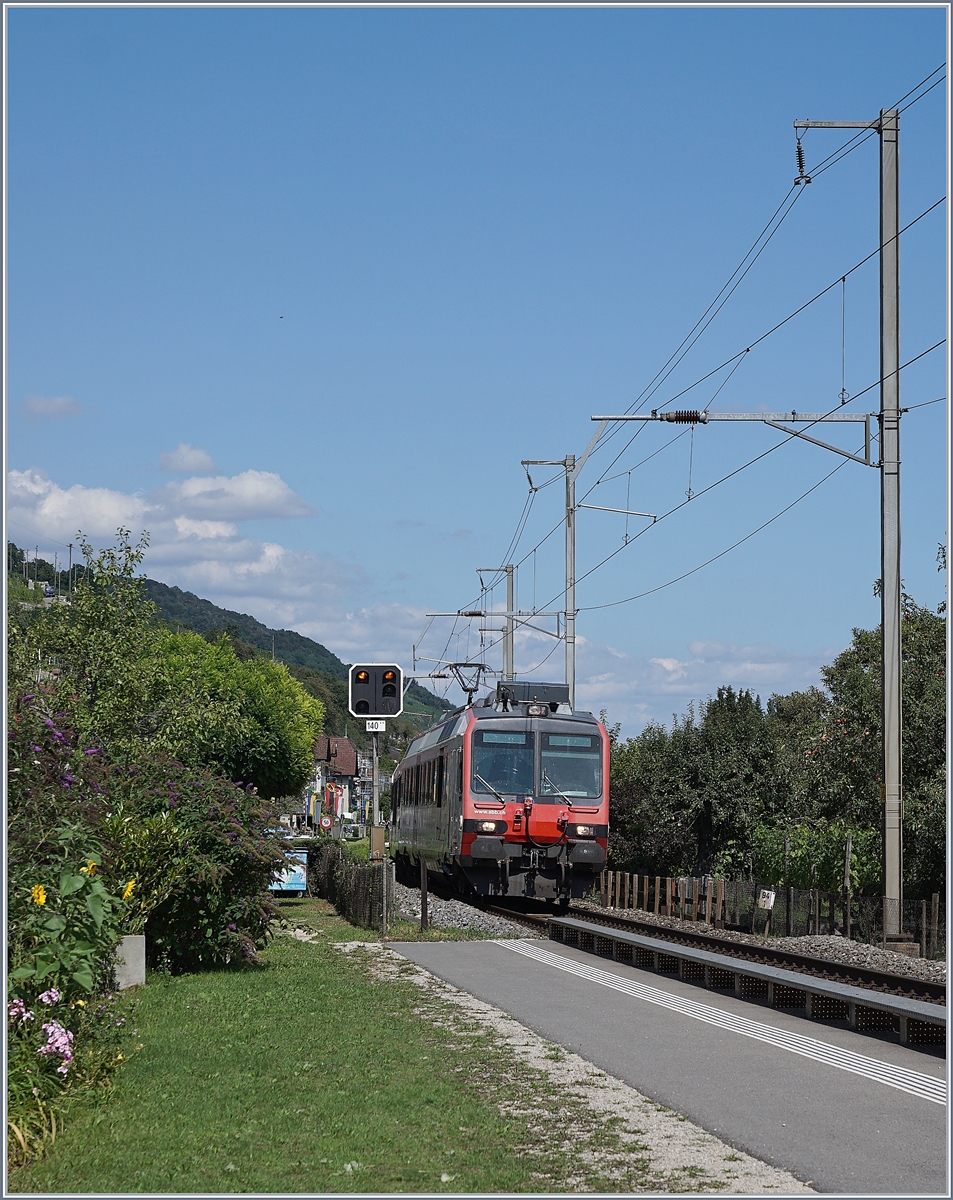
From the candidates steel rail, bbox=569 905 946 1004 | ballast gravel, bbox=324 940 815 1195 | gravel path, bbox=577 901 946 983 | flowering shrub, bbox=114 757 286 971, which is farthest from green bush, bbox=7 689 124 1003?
gravel path, bbox=577 901 946 983

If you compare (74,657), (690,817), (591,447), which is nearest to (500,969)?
(74,657)

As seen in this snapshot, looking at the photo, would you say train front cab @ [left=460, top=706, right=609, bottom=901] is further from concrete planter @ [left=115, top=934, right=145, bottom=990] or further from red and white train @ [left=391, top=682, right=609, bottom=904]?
concrete planter @ [left=115, top=934, right=145, bottom=990]

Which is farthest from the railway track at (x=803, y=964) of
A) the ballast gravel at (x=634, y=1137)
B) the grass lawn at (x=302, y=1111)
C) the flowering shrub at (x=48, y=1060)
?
the flowering shrub at (x=48, y=1060)

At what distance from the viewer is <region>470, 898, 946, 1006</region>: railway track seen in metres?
14.8

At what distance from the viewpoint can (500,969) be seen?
1636 centimetres

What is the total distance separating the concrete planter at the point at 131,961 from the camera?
544 inches

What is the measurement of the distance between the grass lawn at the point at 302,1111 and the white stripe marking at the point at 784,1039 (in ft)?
7.07

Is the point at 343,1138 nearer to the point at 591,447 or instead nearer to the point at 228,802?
the point at 228,802

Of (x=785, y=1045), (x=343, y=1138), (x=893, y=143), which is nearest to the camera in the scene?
(x=343, y=1138)

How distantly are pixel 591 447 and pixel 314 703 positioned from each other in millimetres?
75868

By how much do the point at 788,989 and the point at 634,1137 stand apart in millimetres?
6158

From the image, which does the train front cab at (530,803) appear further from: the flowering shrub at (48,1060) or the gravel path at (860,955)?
the flowering shrub at (48,1060)

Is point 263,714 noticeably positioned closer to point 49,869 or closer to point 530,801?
point 530,801

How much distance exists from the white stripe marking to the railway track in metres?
2.00
